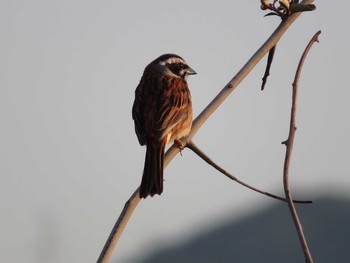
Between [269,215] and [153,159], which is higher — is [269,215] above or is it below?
below

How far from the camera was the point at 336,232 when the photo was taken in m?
58.4

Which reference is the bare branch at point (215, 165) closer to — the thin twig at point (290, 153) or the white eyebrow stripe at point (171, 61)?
the thin twig at point (290, 153)

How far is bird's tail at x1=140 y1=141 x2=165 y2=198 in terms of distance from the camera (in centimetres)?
577

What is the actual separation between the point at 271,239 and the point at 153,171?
167 ft

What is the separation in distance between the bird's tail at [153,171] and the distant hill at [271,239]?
1805 inches

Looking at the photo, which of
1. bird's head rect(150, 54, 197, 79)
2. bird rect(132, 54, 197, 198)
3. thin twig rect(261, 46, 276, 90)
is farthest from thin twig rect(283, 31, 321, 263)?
bird's head rect(150, 54, 197, 79)

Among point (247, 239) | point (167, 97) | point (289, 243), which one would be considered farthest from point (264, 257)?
point (167, 97)

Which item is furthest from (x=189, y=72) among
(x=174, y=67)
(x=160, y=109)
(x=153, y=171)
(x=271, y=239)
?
(x=271, y=239)

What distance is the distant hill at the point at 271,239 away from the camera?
5531 centimetres

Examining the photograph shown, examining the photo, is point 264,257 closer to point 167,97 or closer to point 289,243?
point 289,243

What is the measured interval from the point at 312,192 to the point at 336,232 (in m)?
6.00

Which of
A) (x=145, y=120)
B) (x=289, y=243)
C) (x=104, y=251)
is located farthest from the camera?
(x=289, y=243)

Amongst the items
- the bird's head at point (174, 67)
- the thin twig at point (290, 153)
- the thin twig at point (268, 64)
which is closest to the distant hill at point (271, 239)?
the bird's head at point (174, 67)

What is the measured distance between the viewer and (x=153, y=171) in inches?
263
